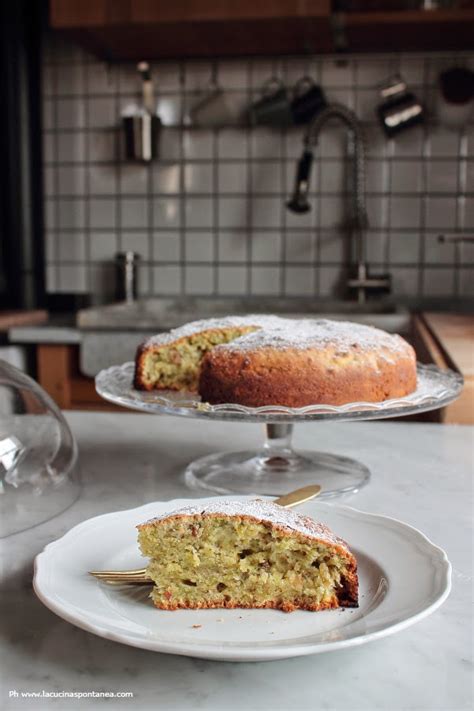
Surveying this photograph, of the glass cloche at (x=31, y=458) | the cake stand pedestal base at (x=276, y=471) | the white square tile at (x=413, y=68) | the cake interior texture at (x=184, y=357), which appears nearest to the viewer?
the glass cloche at (x=31, y=458)

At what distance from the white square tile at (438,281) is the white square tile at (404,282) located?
1.2 inches

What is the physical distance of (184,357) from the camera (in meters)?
1.07

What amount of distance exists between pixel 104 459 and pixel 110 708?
1.75 feet

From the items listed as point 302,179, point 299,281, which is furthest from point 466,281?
point 302,179

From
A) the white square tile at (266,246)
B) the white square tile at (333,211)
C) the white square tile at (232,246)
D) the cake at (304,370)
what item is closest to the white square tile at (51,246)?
the white square tile at (232,246)

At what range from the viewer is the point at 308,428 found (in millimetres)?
1169

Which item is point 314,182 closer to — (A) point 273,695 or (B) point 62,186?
(B) point 62,186

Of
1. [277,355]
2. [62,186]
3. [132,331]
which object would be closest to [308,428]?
[277,355]

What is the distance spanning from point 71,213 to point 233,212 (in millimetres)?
559

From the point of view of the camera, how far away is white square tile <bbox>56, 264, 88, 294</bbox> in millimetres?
2838

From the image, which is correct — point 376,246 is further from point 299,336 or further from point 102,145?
point 299,336

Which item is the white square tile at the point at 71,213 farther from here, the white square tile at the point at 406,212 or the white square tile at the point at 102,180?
the white square tile at the point at 406,212

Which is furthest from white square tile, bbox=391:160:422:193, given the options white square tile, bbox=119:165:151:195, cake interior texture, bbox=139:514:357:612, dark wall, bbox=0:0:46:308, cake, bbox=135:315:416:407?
cake interior texture, bbox=139:514:357:612

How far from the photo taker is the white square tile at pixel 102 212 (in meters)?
2.79
